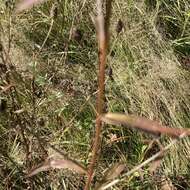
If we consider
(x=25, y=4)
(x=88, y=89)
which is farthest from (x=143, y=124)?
(x=88, y=89)

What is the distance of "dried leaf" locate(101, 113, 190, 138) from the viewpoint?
2.23ft

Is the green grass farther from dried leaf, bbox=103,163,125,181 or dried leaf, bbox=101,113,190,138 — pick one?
dried leaf, bbox=101,113,190,138

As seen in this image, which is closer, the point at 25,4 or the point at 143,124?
the point at 25,4

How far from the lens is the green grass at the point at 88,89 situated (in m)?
1.77

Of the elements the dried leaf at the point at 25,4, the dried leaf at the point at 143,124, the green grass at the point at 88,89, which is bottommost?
the green grass at the point at 88,89

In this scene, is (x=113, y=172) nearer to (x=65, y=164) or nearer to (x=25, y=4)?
(x=65, y=164)

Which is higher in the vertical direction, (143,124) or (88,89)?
(143,124)

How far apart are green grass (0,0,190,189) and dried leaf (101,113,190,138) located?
78 cm

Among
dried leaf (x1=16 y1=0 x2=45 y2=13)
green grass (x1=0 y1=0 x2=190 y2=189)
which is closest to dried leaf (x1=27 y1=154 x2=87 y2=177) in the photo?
Result: dried leaf (x1=16 y1=0 x2=45 y2=13)

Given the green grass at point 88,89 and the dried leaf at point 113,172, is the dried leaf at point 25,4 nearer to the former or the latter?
the dried leaf at point 113,172

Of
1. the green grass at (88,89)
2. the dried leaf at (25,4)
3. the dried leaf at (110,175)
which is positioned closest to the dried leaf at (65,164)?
the dried leaf at (110,175)

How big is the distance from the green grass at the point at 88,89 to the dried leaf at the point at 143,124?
78 cm

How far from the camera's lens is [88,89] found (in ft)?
6.72

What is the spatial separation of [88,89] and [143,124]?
53.1 inches
